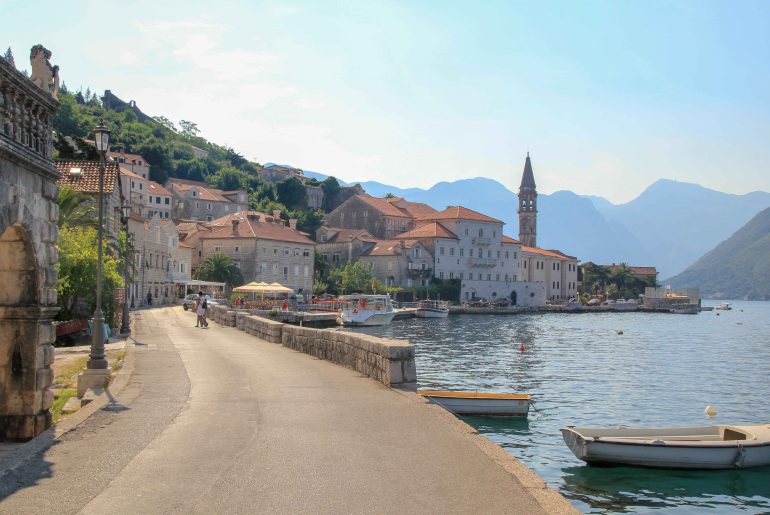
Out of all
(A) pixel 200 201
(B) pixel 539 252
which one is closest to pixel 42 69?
(A) pixel 200 201

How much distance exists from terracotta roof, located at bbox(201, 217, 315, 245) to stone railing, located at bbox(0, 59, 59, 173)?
9452 cm

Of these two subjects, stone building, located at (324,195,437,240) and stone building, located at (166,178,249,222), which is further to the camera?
stone building, located at (166,178,249,222)

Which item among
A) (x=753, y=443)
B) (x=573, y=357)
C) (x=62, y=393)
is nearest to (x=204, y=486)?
(x=62, y=393)

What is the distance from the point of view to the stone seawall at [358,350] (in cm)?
1675

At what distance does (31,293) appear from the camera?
41.6 ft

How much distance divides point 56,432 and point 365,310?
7450 cm

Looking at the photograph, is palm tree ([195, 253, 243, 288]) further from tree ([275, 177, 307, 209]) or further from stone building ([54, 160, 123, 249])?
tree ([275, 177, 307, 209])

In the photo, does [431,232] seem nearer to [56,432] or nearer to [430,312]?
[430,312]

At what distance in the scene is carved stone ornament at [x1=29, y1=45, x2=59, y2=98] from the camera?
12.7 m

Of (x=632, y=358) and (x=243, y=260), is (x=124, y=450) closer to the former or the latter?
(x=632, y=358)

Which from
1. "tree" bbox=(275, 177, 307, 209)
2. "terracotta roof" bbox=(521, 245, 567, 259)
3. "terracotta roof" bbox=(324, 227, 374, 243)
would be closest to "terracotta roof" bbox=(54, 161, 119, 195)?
"terracotta roof" bbox=(324, 227, 374, 243)

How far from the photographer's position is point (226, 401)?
49.8 ft

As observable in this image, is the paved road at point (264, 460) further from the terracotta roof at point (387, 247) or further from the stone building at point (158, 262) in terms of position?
the terracotta roof at point (387, 247)

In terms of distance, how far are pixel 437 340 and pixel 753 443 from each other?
4632 centimetres
